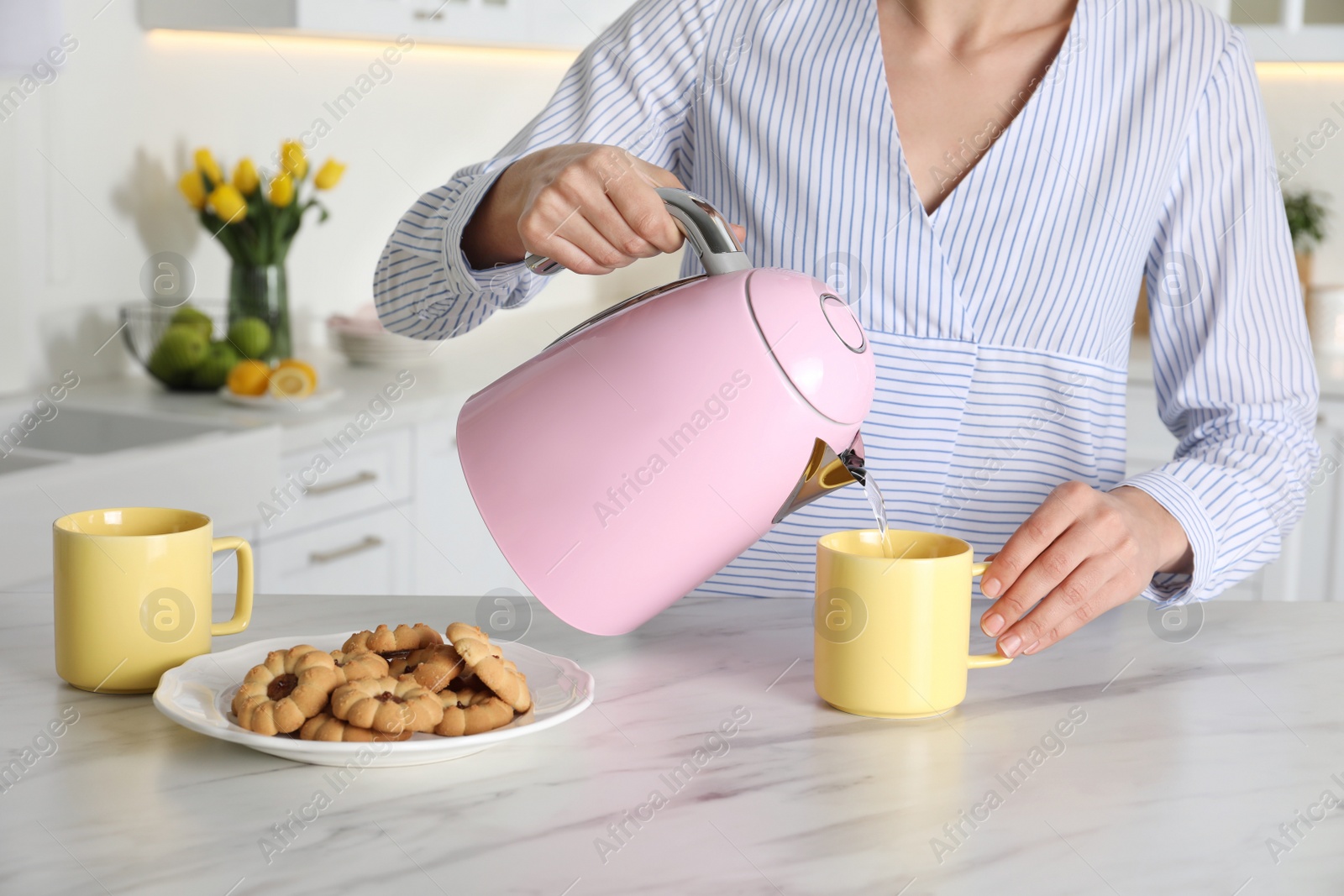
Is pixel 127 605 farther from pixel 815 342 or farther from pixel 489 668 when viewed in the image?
pixel 815 342

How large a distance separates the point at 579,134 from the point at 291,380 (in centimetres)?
111

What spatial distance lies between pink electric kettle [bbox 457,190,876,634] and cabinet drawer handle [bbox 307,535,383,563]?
1.47 meters

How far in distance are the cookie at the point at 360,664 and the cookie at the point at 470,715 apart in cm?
3

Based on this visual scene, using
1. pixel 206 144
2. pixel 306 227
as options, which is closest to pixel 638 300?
pixel 206 144

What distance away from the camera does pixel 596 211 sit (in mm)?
708

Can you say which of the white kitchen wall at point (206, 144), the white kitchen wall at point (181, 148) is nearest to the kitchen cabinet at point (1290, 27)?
the white kitchen wall at point (206, 144)

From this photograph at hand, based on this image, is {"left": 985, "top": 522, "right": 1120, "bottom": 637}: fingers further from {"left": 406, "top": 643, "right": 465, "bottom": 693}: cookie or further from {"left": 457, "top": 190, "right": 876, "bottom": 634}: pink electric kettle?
{"left": 406, "top": 643, "right": 465, "bottom": 693}: cookie

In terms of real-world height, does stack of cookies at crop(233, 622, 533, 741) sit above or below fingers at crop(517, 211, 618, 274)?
below

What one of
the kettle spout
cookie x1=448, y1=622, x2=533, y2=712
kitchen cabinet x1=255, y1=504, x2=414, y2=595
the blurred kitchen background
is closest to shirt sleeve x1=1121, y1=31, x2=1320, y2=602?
the kettle spout

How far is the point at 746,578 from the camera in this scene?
1.08 meters

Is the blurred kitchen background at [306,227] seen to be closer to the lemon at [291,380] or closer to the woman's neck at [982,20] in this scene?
the lemon at [291,380]

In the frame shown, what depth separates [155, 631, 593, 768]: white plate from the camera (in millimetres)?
610

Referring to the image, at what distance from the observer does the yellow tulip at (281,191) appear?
223cm

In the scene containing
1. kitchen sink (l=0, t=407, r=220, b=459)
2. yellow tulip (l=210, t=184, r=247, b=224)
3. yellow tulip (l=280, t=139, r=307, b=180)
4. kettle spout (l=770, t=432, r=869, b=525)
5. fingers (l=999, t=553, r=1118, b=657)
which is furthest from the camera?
yellow tulip (l=280, t=139, r=307, b=180)
